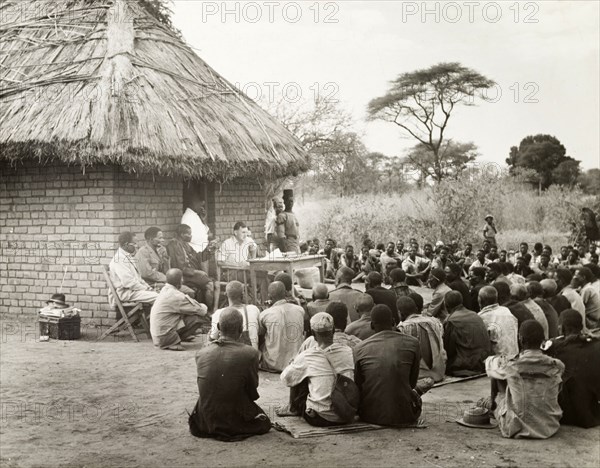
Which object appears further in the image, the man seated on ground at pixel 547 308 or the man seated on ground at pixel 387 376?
the man seated on ground at pixel 547 308

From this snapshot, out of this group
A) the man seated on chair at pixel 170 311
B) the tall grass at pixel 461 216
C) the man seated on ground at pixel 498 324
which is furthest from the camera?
the tall grass at pixel 461 216

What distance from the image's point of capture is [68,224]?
1002 cm

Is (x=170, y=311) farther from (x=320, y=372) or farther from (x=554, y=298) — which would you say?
(x=554, y=298)

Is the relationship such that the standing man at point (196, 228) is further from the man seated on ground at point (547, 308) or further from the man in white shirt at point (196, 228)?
the man seated on ground at point (547, 308)

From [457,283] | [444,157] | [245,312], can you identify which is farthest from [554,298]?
[444,157]

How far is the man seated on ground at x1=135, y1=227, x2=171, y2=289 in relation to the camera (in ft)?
31.4

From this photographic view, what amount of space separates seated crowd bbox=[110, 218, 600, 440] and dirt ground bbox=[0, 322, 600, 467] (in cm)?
20

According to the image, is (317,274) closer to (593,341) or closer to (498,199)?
(593,341)

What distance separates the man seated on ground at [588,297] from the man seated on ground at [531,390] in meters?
3.06

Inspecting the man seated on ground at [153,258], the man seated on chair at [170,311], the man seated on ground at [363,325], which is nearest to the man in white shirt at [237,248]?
the man seated on ground at [153,258]

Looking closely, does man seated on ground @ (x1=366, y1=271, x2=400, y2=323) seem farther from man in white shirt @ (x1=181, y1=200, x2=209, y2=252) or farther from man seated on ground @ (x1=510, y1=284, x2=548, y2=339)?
man in white shirt @ (x1=181, y1=200, x2=209, y2=252)

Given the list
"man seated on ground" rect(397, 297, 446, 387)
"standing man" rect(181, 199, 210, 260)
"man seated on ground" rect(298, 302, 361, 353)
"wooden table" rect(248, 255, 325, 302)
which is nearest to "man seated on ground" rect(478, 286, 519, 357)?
"man seated on ground" rect(397, 297, 446, 387)

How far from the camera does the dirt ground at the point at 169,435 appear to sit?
16.3 ft

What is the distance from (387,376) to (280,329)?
2.00m
